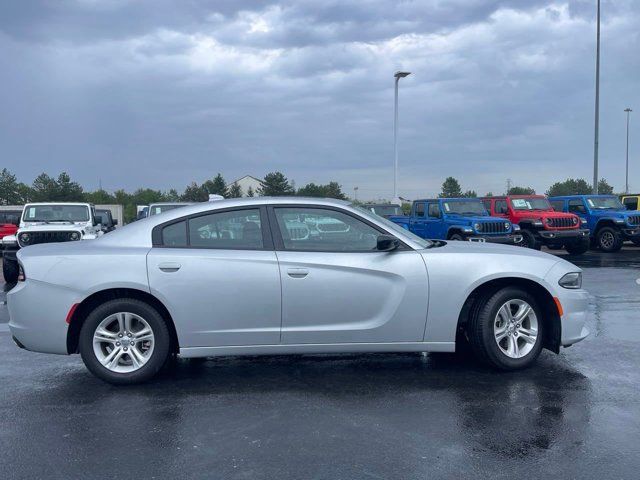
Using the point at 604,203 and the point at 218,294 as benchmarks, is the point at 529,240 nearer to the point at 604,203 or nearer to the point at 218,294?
the point at 604,203

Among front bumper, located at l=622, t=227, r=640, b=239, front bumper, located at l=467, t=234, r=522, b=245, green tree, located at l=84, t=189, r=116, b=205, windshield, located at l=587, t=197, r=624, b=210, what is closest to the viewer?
front bumper, located at l=467, t=234, r=522, b=245

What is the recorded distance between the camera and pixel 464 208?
19250 millimetres

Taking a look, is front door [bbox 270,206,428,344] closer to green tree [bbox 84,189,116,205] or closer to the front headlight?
the front headlight

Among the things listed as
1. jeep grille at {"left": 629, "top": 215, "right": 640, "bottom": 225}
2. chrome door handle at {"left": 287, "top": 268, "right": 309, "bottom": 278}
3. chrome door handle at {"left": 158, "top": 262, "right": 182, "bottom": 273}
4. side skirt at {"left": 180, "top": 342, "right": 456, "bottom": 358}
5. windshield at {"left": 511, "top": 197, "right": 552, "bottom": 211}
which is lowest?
side skirt at {"left": 180, "top": 342, "right": 456, "bottom": 358}

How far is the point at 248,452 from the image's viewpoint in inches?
→ 159

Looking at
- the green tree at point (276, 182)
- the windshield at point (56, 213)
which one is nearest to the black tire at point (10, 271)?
the windshield at point (56, 213)

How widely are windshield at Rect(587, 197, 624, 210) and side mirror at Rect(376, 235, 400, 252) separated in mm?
17349

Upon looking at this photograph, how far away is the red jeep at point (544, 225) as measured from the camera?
739 inches

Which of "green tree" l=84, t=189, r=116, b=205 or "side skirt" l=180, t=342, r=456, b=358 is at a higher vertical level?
"green tree" l=84, t=189, r=116, b=205

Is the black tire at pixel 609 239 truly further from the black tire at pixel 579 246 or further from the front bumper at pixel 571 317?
the front bumper at pixel 571 317

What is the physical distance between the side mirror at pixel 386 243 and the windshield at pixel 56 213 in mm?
12087

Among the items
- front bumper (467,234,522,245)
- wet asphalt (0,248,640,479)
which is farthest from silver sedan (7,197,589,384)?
front bumper (467,234,522,245)

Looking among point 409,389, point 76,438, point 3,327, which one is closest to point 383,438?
point 409,389

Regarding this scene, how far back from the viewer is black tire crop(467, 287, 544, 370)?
18.5ft
